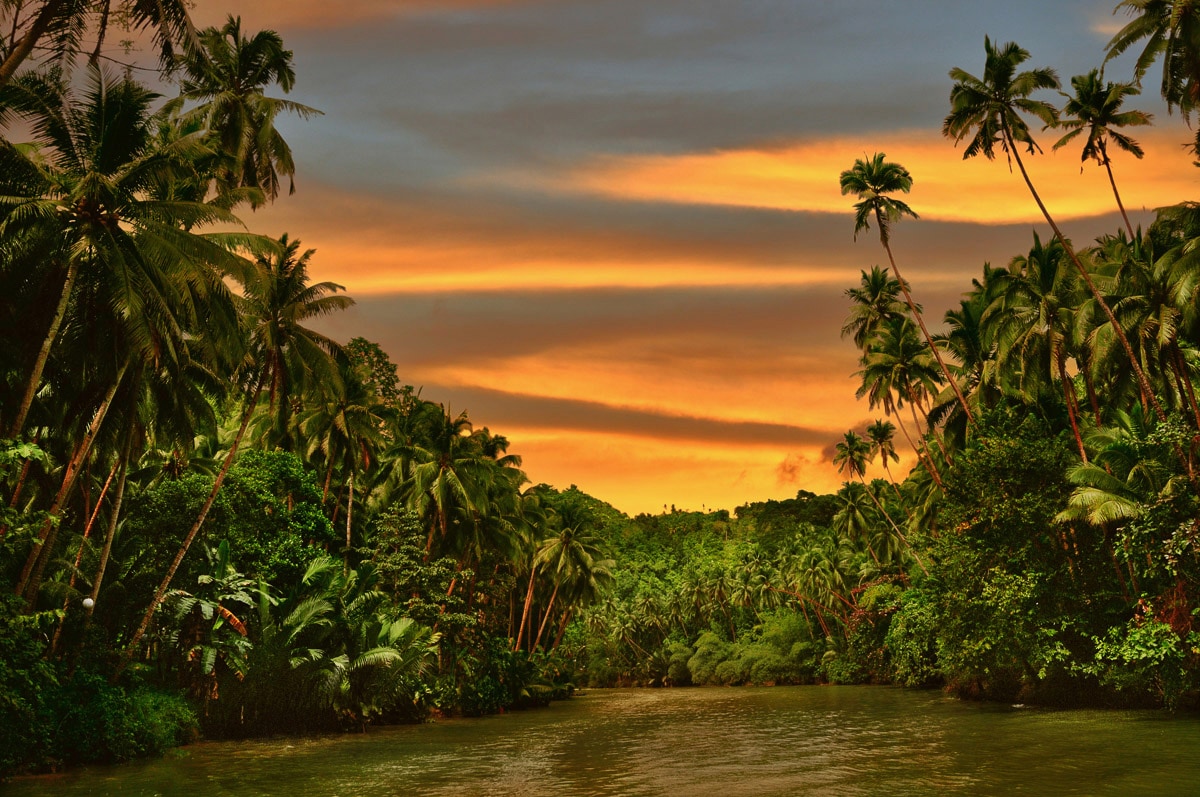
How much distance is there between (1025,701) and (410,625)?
22476 millimetres

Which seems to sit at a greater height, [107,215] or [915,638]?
[107,215]

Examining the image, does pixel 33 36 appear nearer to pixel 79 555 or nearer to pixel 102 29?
pixel 102 29

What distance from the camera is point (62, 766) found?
21219 millimetres

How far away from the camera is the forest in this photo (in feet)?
65.2

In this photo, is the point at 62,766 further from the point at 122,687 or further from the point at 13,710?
the point at 13,710

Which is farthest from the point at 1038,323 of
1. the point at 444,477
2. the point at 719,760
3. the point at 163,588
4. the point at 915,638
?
the point at 163,588

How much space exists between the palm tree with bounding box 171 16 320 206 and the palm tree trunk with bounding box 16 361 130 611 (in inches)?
396

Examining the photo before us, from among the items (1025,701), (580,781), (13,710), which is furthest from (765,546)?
(13,710)

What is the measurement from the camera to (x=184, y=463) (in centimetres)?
3431

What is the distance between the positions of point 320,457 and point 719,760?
26.2 m

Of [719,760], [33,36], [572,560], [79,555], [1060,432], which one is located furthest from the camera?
[572,560]

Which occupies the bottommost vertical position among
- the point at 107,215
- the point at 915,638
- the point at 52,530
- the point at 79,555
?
the point at 915,638

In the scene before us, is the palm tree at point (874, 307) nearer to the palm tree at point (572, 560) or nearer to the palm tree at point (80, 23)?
the palm tree at point (572, 560)

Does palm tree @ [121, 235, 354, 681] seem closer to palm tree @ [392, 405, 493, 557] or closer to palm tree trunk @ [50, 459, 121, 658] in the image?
palm tree trunk @ [50, 459, 121, 658]
